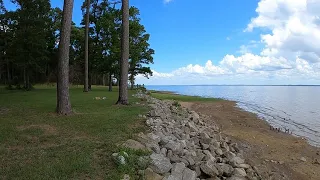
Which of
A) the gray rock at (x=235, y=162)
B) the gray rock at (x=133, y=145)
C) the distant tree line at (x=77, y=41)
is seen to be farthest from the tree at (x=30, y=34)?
the gray rock at (x=235, y=162)

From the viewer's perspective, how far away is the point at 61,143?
7.32 metres

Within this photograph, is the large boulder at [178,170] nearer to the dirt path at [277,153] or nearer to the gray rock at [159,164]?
the gray rock at [159,164]

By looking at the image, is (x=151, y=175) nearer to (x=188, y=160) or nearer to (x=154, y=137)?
(x=188, y=160)

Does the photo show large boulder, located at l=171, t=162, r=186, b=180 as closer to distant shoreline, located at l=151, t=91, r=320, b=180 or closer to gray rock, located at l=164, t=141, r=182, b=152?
gray rock, located at l=164, t=141, r=182, b=152

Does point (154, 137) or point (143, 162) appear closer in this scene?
point (143, 162)

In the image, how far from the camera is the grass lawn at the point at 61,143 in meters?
5.37

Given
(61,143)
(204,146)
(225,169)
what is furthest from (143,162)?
(204,146)

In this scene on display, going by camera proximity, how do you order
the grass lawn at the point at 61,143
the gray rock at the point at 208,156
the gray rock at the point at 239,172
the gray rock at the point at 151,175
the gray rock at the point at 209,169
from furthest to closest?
the gray rock at the point at 208,156
the gray rock at the point at 239,172
the gray rock at the point at 209,169
the gray rock at the point at 151,175
the grass lawn at the point at 61,143

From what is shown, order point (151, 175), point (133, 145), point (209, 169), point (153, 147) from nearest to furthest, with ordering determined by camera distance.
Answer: point (151, 175) → point (209, 169) → point (133, 145) → point (153, 147)

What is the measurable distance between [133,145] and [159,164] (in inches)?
45.7

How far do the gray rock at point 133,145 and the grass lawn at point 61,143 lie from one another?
0.29 meters

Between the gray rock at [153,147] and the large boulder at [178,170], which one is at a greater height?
the gray rock at [153,147]

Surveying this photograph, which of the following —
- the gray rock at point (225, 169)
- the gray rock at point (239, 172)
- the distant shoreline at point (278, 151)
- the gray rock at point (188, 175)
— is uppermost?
the gray rock at point (188, 175)

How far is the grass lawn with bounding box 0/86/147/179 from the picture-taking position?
537cm
